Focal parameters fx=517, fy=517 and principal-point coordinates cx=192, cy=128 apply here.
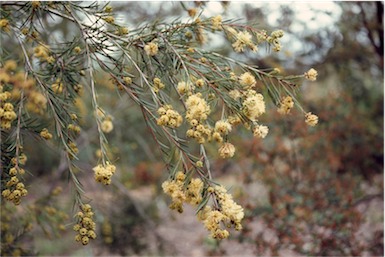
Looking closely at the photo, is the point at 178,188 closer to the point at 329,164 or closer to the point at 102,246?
the point at 102,246

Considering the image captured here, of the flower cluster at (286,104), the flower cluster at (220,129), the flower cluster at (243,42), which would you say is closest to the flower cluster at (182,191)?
the flower cluster at (220,129)

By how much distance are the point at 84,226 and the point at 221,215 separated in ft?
1.59

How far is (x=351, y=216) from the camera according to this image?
12.2ft

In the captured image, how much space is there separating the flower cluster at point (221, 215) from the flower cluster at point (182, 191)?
0.04m

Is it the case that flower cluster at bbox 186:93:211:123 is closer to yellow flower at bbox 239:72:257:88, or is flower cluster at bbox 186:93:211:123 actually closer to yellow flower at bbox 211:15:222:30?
yellow flower at bbox 239:72:257:88

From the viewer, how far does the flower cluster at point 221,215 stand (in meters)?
1.64

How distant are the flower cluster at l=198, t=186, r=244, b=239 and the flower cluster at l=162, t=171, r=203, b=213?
4 centimetres

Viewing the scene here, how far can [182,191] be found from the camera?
1.72m

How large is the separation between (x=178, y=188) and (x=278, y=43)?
640 millimetres

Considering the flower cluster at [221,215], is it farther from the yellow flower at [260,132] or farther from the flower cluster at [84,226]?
the flower cluster at [84,226]

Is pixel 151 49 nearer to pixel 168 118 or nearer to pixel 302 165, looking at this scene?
pixel 168 118

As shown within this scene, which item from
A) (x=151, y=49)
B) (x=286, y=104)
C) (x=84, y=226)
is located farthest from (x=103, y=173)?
(x=286, y=104)

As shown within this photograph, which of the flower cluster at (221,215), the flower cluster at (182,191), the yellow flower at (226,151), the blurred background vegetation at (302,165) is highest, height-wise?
the blurred background vegetation at (302,165)

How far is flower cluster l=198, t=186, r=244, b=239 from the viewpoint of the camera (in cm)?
164
